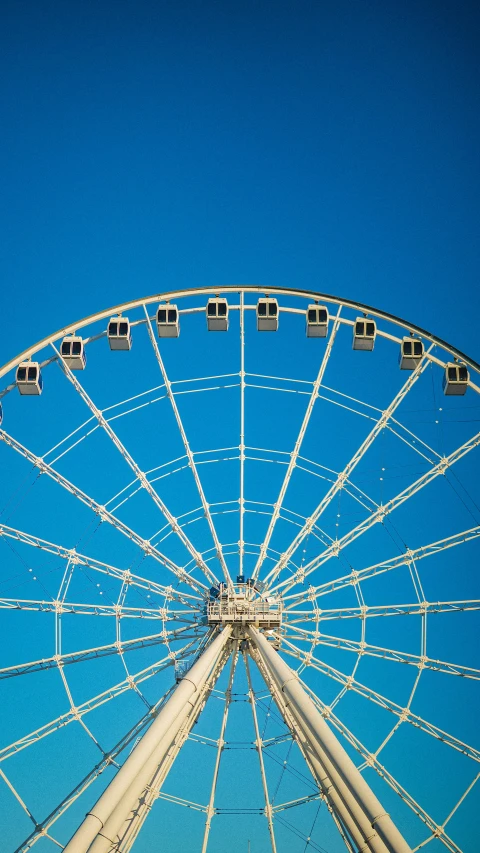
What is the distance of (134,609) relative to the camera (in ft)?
113

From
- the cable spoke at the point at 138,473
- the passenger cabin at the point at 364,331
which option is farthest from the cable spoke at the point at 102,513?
the passenger cabin at the point at 364,331

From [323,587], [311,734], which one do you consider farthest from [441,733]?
[311,734]

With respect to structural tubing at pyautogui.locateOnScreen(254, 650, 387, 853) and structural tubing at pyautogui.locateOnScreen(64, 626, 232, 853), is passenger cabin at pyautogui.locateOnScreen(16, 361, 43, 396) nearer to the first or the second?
structural tubing at pyautogui.locateOnScreen(64, 626, 232, 853)

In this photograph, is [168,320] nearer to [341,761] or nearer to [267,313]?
[267,313]

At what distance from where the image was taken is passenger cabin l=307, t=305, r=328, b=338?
34.1 metres

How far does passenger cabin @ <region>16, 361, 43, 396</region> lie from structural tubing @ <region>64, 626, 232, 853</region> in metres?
12.8

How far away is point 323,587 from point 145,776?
14.2m

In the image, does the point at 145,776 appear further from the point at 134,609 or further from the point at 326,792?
the point at 134,609

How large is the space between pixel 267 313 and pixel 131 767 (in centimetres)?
1895

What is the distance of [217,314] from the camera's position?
3450 cm

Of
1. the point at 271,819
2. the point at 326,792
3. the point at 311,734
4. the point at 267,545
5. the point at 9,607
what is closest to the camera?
the point at 311,734

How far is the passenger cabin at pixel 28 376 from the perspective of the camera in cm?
3309

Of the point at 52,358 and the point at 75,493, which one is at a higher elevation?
the point at 52,358

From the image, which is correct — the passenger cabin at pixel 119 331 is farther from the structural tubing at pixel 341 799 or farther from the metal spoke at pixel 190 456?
the structural tubing at pixel 341 799
